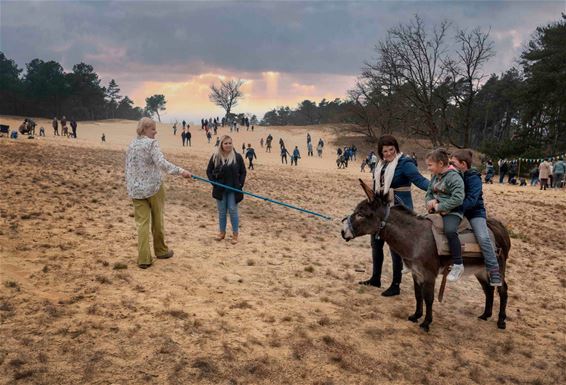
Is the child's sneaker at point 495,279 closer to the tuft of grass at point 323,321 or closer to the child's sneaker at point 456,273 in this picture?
the child's sneaker at point 456,273

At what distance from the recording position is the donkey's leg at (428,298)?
5340 millimetres

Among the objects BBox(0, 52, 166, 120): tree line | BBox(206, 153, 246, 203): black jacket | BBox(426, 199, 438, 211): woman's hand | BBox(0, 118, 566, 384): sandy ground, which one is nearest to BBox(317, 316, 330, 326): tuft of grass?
BBox(0, 118, 566, 384): sandy ground

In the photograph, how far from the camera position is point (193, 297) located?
572 centimetres

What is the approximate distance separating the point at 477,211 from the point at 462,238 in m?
0.40

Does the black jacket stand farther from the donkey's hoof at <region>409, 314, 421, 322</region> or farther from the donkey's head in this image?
the donkey's hoof at <region>409, 314, 421, 322</region>

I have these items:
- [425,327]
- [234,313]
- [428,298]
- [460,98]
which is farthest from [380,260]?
[460,98]

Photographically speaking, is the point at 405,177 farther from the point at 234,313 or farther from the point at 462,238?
the point at 234,313

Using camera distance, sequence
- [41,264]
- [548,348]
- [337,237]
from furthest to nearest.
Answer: [337,237] < [41,264] < [548,348]

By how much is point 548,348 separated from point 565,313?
163cm

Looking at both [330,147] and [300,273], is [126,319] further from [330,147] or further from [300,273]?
[330,147]

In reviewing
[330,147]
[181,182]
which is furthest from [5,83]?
[181,182]

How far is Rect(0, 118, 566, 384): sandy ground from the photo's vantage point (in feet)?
13.5

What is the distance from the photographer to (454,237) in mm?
5262

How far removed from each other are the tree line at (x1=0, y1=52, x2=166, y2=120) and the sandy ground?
7966cm
